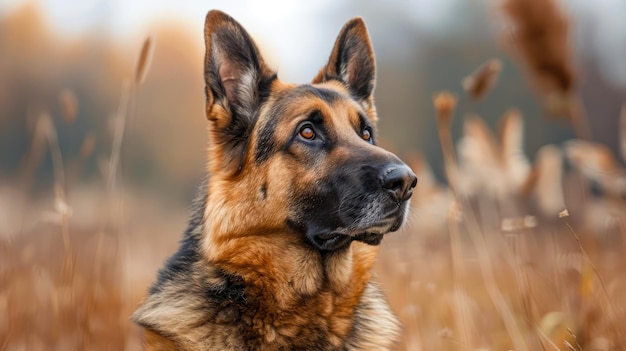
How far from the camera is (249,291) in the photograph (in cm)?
319

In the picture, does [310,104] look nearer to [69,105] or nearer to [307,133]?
[307,133]

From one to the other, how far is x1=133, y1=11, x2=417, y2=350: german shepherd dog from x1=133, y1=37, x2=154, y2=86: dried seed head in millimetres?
294

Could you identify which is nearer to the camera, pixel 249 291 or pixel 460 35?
pixel 249 291

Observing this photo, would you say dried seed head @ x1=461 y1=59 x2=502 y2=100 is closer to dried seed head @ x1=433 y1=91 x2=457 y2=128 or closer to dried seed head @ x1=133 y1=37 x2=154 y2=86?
dried seed head @ x1=433 y1=91 x2=457 y2=128

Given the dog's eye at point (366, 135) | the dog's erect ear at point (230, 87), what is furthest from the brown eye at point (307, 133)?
the dog's eye at point (366, 135)

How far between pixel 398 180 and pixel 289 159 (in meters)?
0.66

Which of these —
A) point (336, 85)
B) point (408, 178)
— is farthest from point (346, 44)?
point (408, 178)

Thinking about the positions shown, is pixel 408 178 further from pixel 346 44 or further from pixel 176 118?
pixel 176 118

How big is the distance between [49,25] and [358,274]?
810 inches

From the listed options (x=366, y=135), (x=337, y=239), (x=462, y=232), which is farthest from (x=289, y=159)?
(x=462, y=232)

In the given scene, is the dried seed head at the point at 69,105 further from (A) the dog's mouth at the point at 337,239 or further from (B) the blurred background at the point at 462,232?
(A) the dog's mouth at the point at 337,239

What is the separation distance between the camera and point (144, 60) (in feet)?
11.0

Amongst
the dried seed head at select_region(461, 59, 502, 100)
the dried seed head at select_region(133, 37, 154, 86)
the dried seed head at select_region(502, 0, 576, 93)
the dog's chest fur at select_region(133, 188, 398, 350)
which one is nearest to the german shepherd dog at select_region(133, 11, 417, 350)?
the dog's chest fur at select_region(133, 188, 398, 350)

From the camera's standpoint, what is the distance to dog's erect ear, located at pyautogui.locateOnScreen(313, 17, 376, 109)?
4027 millimetres
